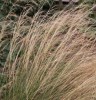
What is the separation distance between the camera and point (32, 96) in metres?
2.91

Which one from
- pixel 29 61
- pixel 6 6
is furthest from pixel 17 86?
pixel 6 6

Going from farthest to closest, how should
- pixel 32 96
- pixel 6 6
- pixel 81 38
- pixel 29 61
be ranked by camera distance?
pixel 6 6
pixel 81 38
pixel 29 61
pixel 32 96

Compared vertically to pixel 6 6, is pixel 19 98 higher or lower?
lower

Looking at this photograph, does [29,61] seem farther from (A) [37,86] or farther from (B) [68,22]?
(B) [68,22]

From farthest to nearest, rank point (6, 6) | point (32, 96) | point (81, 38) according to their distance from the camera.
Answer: point (6, 6) → point (81, 38) → point (32, 96)

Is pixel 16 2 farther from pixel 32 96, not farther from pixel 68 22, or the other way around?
pixel 32 96

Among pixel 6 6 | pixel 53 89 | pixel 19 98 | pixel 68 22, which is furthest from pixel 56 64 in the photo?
pixel 6 6

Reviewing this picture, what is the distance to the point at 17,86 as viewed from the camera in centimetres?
296

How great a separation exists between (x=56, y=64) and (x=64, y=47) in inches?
10.7

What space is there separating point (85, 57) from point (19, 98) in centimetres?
67

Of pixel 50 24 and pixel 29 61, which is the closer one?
pixel 29 61

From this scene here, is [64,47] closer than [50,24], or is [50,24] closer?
[64,47]

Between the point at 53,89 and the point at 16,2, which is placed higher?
the point at 16,2

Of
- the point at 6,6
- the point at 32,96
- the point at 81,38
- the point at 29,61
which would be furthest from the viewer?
the point at 6,6
